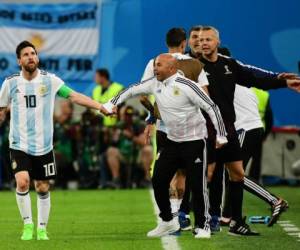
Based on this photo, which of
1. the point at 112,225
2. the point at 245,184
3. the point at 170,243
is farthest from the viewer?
the point at 112,225

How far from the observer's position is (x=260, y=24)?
24.2 m

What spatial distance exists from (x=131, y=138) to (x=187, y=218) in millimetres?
9971

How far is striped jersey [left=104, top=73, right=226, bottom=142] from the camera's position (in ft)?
39.7

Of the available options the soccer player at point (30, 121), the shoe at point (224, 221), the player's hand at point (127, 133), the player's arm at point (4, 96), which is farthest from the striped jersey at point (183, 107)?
the player's hand at point (127, 133)

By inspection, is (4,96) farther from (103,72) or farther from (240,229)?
(103,72)

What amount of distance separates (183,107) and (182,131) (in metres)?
0.26

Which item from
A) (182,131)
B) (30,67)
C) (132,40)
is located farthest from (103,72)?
(182,131)

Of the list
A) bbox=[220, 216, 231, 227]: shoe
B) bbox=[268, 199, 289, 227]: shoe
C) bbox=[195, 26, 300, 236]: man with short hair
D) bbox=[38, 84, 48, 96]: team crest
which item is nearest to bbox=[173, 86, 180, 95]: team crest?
Result: bbox=[195, 26, 300, 236]: man with short hair

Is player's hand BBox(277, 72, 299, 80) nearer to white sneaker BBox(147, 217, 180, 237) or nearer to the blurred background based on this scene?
white sneaker BBox(147, 217, 180, 237)

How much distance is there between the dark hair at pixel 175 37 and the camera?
528 inches

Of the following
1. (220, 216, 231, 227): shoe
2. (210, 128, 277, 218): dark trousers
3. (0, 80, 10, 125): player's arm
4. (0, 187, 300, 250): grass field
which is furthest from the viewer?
(220, 216, 231, 227): shoe

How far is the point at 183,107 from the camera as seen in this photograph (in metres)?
12.2

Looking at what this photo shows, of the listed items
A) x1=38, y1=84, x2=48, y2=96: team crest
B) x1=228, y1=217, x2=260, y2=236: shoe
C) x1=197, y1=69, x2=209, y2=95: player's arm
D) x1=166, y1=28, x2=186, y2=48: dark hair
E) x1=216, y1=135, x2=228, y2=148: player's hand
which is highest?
x1=166, y1=28, x2=186, y2=48: dark hair

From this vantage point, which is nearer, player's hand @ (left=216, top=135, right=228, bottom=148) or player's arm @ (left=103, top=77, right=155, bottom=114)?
player's hand @ (left=216, top=135, right=228, bottom=148)
